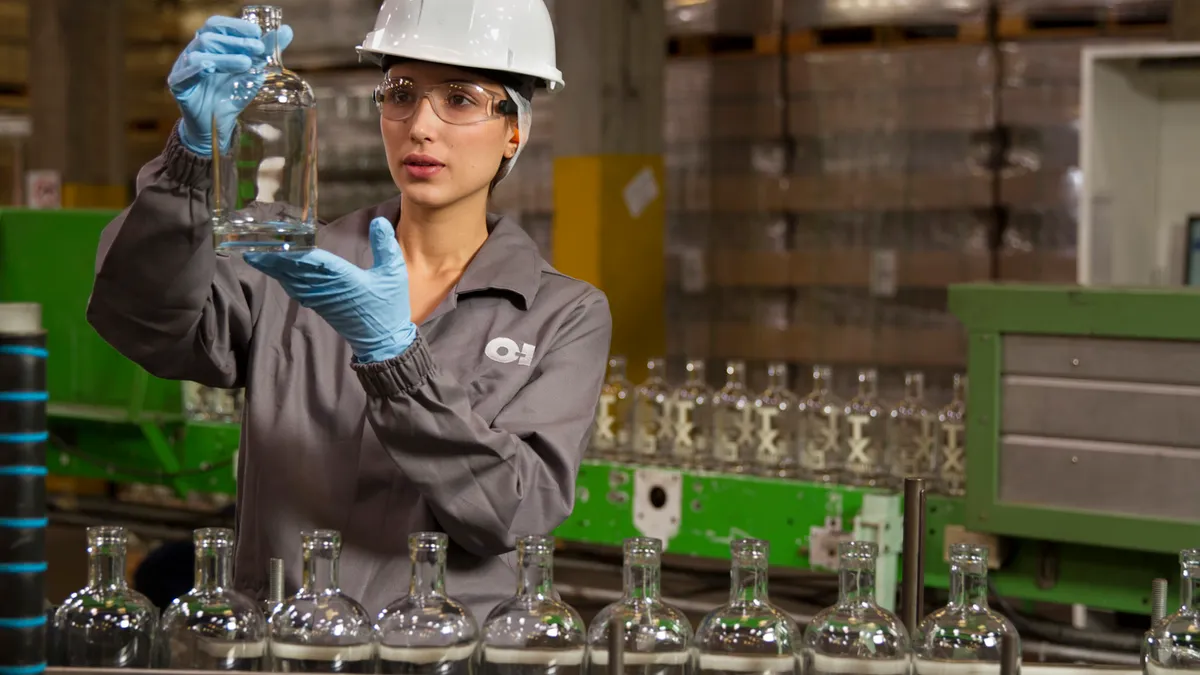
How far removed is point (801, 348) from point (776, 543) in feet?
8.38

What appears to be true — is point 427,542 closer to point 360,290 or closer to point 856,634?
point 360,290

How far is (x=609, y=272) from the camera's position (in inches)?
272

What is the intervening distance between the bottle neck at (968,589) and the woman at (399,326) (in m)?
0.56

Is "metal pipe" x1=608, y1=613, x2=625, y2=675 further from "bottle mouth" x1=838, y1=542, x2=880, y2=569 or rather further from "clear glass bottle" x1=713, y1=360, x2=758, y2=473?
"clear glass bottle" x1=713, y1=360, x2=758, y2=473

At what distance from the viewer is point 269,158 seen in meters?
2.09

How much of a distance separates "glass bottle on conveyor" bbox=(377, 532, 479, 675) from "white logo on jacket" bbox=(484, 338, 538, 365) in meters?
0.47

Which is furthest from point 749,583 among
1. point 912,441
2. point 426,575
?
point 912,441

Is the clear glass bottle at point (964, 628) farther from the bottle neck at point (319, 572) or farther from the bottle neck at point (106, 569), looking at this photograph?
the bottle neck at point (106, 569)

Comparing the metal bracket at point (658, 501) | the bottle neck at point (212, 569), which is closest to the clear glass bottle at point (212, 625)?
the bottle neck at point (212, 569)

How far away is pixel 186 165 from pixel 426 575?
0.59 m

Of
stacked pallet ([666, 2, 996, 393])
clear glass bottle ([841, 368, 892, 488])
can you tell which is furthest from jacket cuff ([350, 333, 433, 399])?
stacked pallet ([666, 2, 996, 393])

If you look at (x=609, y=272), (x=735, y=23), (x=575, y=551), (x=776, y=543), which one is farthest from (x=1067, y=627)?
(x=735, y=23)

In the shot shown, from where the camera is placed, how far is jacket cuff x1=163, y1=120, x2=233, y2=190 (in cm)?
192

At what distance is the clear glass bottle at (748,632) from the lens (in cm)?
179
